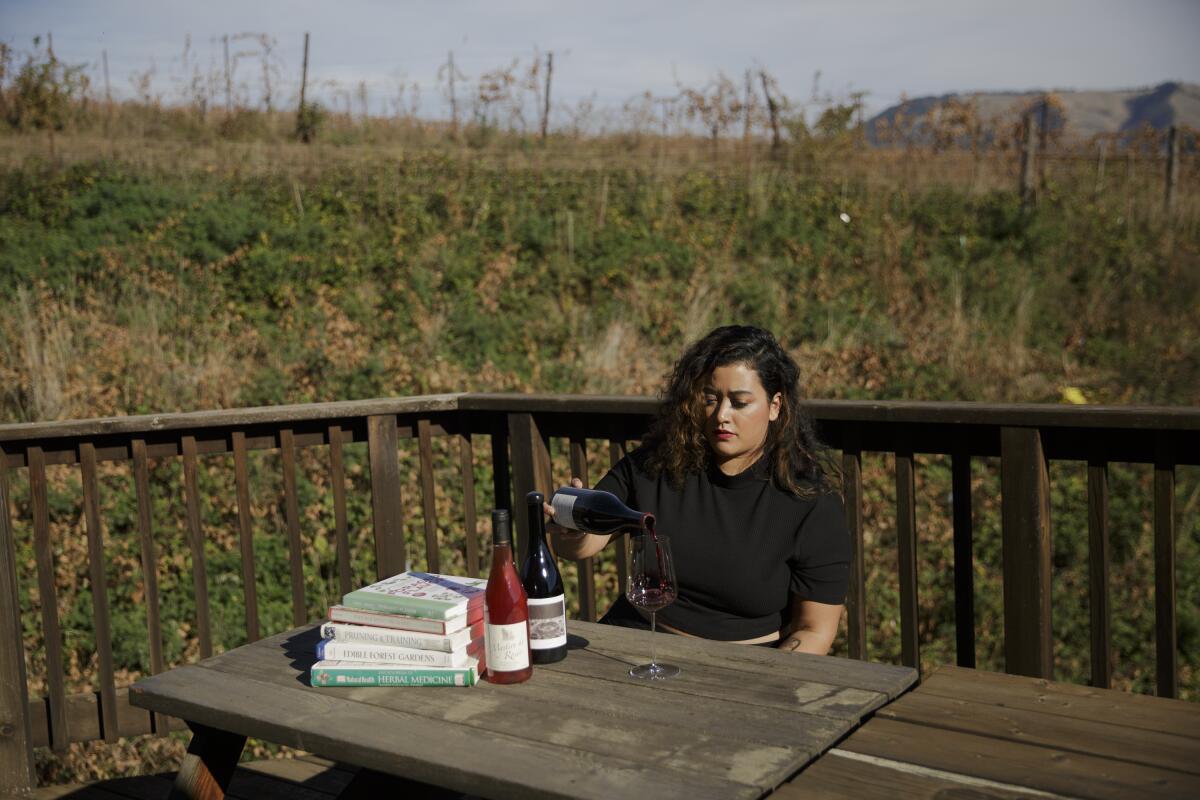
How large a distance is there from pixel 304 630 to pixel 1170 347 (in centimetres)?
972

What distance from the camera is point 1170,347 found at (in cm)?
1011

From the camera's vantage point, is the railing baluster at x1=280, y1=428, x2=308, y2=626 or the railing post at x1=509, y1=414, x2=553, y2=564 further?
the railing post at x1=509, y1=414, x2=553, y2=564

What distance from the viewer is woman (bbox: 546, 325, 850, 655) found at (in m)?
2.63

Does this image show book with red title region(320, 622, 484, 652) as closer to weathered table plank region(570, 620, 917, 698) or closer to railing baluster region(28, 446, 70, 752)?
weathered table plank region(570, 620, 917, 698)

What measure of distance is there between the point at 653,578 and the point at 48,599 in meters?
2.18

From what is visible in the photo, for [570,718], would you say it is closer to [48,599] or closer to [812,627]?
[812,627]

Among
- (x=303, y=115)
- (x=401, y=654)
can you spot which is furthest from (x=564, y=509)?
(x=303, y=115)

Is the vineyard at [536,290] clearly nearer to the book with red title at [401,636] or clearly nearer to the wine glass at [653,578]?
the book with red title at [401,636]

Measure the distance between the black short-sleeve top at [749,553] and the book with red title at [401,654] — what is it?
0.73m

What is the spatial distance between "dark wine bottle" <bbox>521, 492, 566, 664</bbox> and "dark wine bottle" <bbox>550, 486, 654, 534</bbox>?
0.17 metres

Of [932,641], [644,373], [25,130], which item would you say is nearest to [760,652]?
[932,641]

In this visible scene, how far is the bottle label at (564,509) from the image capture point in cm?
234

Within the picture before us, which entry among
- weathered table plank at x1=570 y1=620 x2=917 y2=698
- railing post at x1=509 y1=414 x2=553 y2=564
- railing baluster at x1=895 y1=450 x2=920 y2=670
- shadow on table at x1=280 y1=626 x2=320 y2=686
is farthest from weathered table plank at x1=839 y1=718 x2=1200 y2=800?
railing post at x1=509 y1=414 x2=553 y2=564

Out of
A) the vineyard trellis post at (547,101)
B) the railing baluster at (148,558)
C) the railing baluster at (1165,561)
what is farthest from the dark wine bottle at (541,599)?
the vineyard trellis post at (547,101)
